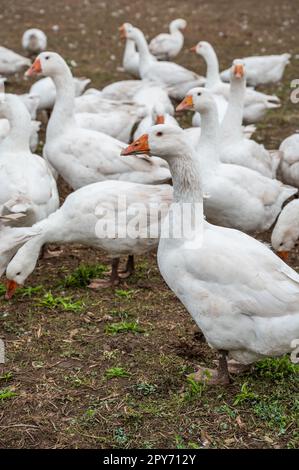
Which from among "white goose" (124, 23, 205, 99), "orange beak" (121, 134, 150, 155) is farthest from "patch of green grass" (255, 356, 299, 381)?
"white goose" (124, 23, 205, 99)

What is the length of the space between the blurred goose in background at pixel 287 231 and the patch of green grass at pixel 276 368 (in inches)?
69.6

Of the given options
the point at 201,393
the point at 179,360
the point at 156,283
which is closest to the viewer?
the point at 201,393

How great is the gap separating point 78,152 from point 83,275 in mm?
1470

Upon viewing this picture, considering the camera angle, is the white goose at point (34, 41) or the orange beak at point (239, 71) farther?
the white goose at point (34, 41)

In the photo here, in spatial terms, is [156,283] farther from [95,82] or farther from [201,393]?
[95,82]

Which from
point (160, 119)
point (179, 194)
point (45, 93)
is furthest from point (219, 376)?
point (45, 93)

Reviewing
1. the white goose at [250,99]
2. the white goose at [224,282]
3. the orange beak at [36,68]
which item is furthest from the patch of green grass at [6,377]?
the white goose at [250,99]

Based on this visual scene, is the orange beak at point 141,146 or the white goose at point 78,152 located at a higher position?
the orange beak at point 141,146

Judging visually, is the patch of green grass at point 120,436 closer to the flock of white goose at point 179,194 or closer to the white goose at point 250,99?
the flock of white goose at point 179,194

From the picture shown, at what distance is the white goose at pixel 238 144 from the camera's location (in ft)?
26.0

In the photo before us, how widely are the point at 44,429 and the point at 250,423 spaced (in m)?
1.23

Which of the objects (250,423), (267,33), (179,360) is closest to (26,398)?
(179,360)
